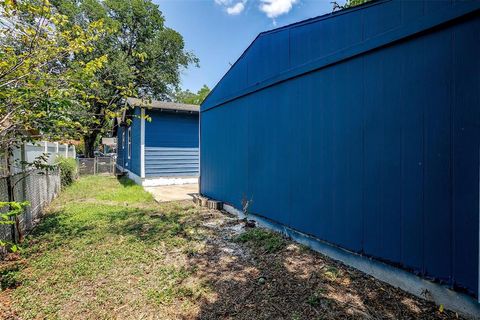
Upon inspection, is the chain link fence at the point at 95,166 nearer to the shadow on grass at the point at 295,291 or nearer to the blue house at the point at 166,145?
the blue house at the point at 166,145

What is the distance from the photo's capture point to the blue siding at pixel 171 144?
10977 millimetres

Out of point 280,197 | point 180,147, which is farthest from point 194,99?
point 280,197

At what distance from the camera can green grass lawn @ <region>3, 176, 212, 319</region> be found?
104 inches

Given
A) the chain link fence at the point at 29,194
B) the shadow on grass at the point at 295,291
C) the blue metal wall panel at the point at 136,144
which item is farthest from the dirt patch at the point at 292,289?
the blue metal wall panel at the point at 136,144

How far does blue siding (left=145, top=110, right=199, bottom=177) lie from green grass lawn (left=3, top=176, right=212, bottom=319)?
491cm

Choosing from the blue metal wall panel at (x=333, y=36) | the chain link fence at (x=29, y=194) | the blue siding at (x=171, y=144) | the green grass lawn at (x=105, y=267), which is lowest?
the green grass lawn at (x=105, y=267)

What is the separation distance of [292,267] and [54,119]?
12.4 feet

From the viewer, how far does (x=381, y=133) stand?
2.91 meters

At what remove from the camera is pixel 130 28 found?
2241cm

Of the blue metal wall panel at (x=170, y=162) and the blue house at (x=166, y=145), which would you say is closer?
the blue house at (x=166, y=145)

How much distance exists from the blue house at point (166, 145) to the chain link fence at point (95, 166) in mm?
6168

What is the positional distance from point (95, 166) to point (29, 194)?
12303 mm

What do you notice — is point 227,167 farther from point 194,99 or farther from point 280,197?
point 194,99

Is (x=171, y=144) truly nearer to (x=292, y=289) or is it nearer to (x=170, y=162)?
(x=170, y=162)
